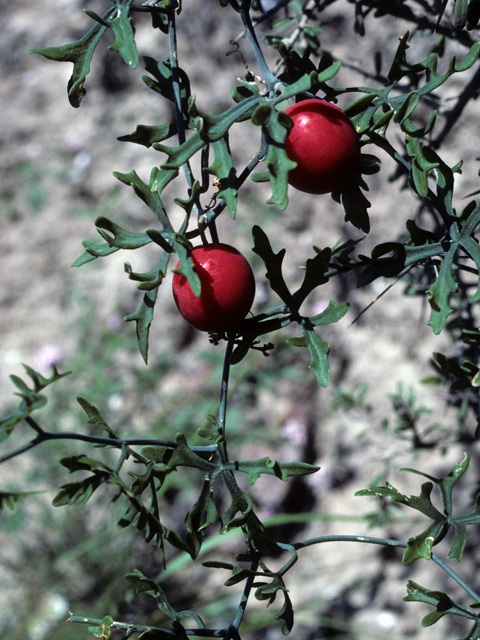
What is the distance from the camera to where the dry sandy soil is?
1563mm

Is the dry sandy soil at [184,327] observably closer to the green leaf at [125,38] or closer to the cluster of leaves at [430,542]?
the cluster of leaves at [430,542]

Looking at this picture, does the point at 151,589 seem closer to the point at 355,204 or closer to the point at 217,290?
the point at 217,290

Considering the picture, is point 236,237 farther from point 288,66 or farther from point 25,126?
point 288,66

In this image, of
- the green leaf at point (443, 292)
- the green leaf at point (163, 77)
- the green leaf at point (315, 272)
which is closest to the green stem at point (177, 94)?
the green leaf at point (163, 77)

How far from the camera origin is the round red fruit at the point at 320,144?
1.53 ft

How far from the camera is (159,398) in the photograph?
1921 mm

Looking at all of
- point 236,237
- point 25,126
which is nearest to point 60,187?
point 25,126

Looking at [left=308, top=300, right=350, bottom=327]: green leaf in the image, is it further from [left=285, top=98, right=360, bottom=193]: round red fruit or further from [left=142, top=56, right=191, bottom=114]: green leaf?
[left=142, top=56, right=191, bottom=114]: green leaf

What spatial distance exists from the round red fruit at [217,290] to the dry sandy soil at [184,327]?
2.44 feet

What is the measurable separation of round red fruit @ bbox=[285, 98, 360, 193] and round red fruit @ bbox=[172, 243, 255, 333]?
3.7 inches

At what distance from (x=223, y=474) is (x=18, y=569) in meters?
1.49

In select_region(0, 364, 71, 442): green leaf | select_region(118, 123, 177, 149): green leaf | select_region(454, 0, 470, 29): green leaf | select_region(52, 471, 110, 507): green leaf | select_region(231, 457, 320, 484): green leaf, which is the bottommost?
select_region(52, 471, 110, 507): green leaf

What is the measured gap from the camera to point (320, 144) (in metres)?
0.46

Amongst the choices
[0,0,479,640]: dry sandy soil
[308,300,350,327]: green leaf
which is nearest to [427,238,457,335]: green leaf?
[308,300,350,327]: green leaf
